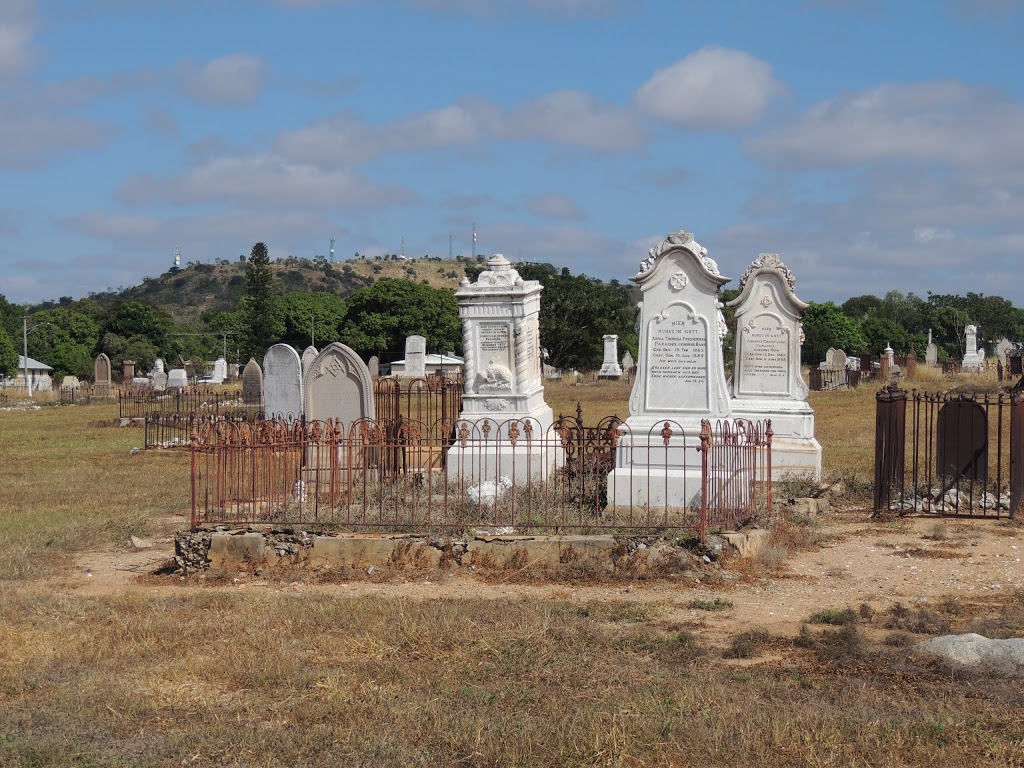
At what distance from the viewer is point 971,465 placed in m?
14.0

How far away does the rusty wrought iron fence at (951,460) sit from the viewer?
42.7 ft

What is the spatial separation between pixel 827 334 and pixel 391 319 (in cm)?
2687

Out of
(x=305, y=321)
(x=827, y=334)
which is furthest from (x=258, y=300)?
(x=827, y=334)

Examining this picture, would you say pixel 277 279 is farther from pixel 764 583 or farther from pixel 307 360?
pixel 764 583

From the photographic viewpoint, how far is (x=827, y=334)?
71.4 meters

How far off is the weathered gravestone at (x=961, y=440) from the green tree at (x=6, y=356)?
62.2 m

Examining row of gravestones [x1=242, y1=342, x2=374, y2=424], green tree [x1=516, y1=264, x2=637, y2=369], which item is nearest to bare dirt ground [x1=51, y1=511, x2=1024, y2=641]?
row of gravestones [x1=242, y1=342, x2=374, y2=424]

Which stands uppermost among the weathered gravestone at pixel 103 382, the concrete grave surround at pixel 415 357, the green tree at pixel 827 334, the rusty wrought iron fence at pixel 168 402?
the green tree at pixel 827 334

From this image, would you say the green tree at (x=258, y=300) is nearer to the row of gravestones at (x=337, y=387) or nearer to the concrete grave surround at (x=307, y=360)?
the concrete grave surround at (x=307, y=360)

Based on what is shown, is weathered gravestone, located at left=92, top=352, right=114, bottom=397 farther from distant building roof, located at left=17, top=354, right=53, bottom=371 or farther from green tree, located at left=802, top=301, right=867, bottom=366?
green tree, located at left=802, top=301, right=867, bottom=366

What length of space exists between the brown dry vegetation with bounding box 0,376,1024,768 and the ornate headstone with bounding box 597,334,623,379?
3763 cm

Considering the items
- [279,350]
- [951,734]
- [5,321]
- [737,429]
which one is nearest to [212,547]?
[737,429]

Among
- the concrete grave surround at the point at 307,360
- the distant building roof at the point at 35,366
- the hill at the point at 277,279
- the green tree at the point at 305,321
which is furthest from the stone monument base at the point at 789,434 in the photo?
the hill at the point at 277,279

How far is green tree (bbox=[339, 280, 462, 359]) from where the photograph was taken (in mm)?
69750
